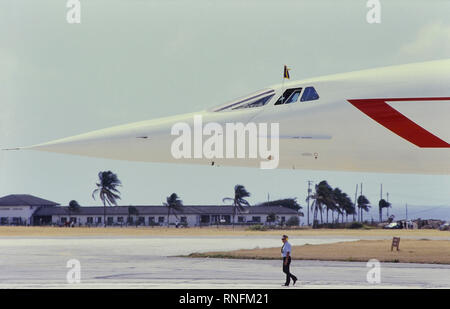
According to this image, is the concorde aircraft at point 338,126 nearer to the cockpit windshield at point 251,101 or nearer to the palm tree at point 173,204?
the cockpit windshield at point 251,101

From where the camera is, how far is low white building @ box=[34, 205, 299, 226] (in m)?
109

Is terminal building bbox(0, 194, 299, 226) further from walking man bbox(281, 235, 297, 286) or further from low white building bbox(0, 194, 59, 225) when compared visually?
walking man bbox(281, 235, 297, 286)

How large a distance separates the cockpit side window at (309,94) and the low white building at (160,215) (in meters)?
93.5

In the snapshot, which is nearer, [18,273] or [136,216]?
[18,273]

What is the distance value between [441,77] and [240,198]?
281 ft

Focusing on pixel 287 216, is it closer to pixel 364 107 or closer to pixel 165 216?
pixel 165 216

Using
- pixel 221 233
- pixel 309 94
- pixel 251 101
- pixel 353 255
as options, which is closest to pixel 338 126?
pixel 309 94

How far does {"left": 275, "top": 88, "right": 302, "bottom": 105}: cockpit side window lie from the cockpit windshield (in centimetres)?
30

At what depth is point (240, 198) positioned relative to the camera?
9819cm

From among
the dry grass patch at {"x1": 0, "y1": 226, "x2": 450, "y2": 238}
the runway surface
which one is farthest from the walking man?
the dry grass patch at {"x1": 0, "y1": 226, "x2": 450, "y2": 238}
